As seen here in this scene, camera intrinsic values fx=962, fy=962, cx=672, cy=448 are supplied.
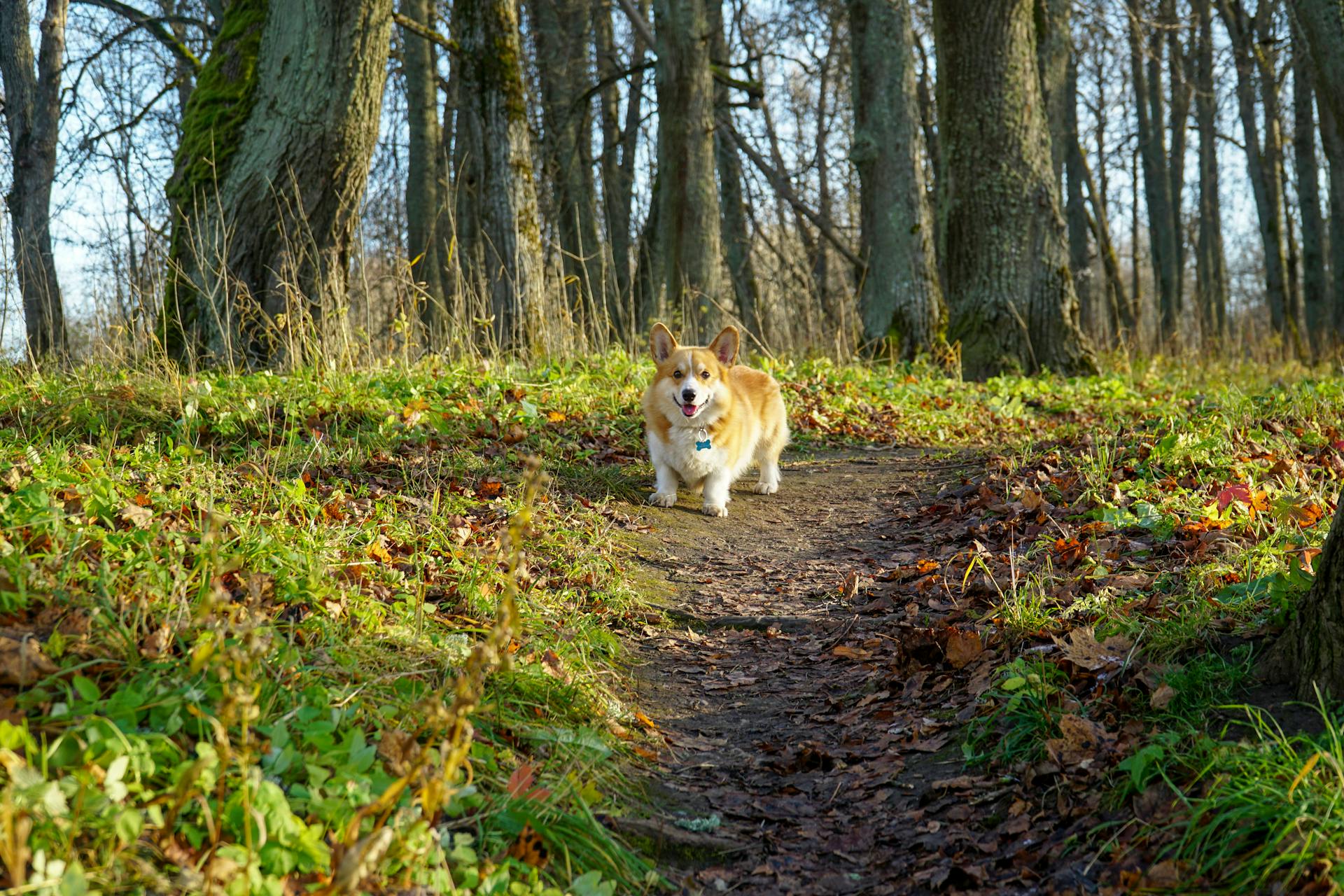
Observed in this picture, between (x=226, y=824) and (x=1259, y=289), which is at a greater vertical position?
(x=1259, y=289)

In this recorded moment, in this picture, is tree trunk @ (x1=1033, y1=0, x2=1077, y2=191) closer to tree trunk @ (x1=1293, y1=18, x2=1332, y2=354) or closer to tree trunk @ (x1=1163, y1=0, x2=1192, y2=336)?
tree trunk @ (x1=1293, y1=18, x2=1332, y2=354)

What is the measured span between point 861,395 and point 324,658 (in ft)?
22.1

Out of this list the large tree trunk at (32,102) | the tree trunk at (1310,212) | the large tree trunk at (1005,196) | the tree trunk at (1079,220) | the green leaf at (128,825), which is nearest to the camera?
the green leaf at (128,825)

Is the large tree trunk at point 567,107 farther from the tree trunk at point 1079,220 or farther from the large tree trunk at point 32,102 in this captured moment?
the tree trunk at point 1079,220

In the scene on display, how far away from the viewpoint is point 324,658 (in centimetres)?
259

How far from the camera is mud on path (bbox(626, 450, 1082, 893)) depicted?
246 cm

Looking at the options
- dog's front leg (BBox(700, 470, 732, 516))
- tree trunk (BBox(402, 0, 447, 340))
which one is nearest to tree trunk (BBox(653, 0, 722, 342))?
tree trunk (BBox(402, 0, 447, 340))

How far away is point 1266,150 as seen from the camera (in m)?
17.5

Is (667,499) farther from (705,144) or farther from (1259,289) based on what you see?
(1259,289)

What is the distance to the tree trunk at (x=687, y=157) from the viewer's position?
10906mm

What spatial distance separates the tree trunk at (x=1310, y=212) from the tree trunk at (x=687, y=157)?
10027mm

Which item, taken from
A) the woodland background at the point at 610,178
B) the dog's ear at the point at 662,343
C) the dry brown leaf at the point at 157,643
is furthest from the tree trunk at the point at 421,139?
the dry brown leaf at the point at 157,643

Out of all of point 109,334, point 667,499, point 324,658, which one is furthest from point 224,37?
point 324,658

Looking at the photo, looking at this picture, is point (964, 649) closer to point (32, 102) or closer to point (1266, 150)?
point (32, 102)
